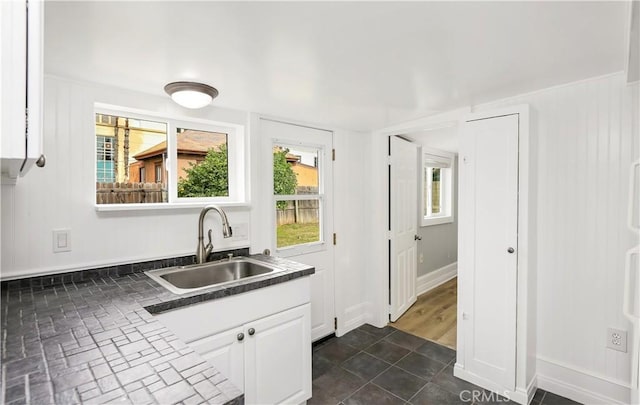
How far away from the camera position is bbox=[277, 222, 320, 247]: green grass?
105 inches

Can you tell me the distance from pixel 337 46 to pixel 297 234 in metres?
1.72

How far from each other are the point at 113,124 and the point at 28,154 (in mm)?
1586

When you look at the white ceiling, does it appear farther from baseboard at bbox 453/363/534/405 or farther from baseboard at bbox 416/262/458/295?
baseboard at bbox 416/262/458/295

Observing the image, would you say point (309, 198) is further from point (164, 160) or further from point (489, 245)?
point (489, 245)

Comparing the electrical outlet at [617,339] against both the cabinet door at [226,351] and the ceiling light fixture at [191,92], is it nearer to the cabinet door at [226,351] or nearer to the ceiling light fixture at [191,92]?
the cabinet door at [226,351]

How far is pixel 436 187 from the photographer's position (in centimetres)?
460

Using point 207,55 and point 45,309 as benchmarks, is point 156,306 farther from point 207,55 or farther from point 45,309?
point 207,55

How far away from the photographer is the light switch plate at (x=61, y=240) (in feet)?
5.39

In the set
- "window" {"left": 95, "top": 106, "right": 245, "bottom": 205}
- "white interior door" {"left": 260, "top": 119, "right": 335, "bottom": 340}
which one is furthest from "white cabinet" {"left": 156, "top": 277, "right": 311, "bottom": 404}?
"window" {"left": 95, "top": 106, "right": 245, "bottom": 205}

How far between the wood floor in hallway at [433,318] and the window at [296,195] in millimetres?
1317

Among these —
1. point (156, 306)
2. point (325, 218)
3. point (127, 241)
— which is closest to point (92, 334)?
point (156, 306)

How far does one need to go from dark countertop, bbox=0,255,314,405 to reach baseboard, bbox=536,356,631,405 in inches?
85.8

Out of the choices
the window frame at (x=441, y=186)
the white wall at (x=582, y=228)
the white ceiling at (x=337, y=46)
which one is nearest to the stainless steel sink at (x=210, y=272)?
the white ceiling at (x=337, y=46)

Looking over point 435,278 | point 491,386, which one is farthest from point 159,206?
point 435,278
